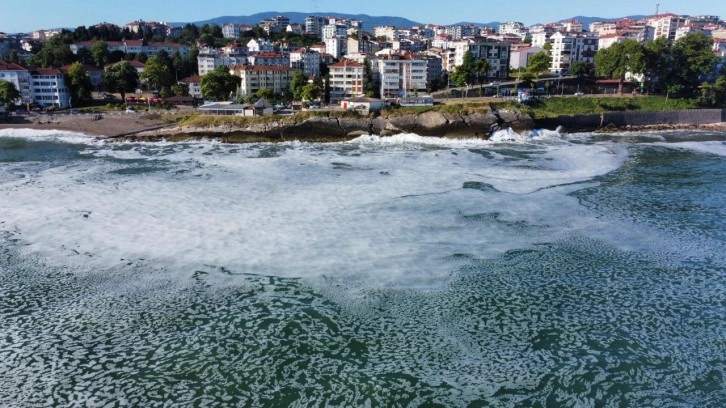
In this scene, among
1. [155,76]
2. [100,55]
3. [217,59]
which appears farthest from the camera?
[100,55]

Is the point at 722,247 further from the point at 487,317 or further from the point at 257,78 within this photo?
the point at 257,78

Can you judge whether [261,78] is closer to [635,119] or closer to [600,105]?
[600,105]

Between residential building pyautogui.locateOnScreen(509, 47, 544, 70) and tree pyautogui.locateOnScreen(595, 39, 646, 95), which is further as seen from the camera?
residential building pyautogui.locateOnScreen(509, 47, 544, 70)

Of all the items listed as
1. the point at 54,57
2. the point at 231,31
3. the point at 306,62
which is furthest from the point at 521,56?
the point at 231,31

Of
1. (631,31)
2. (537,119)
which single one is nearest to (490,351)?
(537,119)

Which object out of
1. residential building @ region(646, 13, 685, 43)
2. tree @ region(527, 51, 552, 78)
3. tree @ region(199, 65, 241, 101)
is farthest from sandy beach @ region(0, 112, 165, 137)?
residential building @ region(646, 13, 685, 43)

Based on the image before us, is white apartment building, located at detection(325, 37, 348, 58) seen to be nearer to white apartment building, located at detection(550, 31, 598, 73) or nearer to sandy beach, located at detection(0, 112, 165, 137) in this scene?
white apartment building, located at detection(550, 31, 598, 73)
